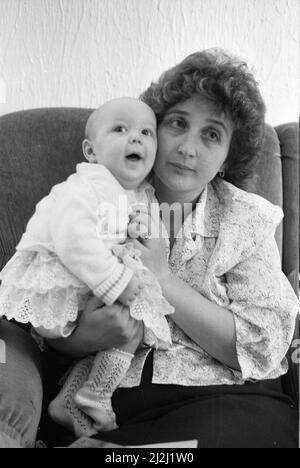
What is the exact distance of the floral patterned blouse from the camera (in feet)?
3.01

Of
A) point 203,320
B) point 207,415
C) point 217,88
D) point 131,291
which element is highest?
point 217,88

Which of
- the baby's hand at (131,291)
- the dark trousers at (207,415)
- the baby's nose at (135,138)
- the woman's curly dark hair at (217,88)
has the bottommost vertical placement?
the dark trousers at (207,415)

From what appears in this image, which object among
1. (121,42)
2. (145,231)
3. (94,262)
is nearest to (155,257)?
(145,231)

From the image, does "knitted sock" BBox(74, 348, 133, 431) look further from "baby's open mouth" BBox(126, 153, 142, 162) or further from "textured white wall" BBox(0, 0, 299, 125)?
"textured white wall" BBox(0, 0, 299, 125)

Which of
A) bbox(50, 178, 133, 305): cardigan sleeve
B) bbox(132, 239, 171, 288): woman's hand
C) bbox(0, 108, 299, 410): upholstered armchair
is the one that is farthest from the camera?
bbox(0, 108, 299, 410): upholstered armchair

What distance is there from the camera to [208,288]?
951mm

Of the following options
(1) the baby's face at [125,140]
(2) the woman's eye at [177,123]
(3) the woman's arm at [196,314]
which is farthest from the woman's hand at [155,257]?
(2) the woman's eye at [177,123]

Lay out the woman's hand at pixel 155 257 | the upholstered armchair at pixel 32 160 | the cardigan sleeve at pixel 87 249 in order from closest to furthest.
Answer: the cardigan sleeve at pixel 87 249, the woman's hand at pixel 155 257, the upholstered armchair at pixel 32 160

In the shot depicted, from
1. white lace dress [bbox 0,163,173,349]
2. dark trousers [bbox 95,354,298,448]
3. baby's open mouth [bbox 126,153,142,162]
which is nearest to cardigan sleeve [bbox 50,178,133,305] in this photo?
white lace dress [bbox 0,163,173,349]

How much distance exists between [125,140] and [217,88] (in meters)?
0.23

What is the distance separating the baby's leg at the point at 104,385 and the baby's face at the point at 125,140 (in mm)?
304

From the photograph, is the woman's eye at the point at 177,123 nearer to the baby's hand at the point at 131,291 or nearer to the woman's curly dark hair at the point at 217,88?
the woman's curly dark hair at the point at 217,88

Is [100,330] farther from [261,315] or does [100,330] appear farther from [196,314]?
[261,315]

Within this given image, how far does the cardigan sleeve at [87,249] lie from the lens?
30.5 inches
